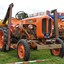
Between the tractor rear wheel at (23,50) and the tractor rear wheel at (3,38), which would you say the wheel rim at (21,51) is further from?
the tractor rear wheel at (3,38)

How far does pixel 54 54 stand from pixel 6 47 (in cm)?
200

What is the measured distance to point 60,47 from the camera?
990 cm

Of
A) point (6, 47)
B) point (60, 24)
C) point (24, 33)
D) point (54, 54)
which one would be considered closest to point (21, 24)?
point (24, 33)

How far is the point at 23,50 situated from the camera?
9430 mm

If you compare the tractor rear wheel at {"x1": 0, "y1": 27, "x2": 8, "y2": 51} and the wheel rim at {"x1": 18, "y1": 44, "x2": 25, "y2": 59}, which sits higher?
the tractor rear wheel at {"x1": 0, "y1": 27, "x2": 8, "y2": 51}

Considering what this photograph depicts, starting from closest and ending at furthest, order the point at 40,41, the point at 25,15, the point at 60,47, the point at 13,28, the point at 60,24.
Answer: the point at 60,47 → the point at 40,41 → the point at 13,28 → the point at 25,15 → the point at 60,24

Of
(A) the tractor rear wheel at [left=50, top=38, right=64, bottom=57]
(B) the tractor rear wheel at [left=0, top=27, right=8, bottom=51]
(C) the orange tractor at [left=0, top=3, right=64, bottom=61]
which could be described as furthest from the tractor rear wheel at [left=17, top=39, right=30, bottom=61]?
(A) the tractor rear wheel at [left=50, top=38, right=64, bottom=57]

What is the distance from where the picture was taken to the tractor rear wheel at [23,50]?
9133mm

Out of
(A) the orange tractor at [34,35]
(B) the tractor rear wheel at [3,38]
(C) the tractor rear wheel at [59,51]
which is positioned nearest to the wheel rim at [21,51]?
(A) the orange tractor at [34,35]

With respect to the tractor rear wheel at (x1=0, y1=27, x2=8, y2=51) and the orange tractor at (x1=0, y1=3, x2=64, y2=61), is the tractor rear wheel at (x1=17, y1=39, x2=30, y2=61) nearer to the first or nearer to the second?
the orange tractor at (x1=0, y1=3, x2=64, y2=61)

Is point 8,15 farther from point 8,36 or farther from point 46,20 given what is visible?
point 46,20

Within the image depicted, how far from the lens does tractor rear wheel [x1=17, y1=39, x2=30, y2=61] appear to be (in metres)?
9.13

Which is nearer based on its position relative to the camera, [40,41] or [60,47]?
[60,47]

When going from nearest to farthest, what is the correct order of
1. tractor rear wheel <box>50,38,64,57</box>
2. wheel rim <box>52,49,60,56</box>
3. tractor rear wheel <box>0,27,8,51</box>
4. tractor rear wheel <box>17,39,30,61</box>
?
1. tractor rear wheel <box>17,39,30,61</box>
2. tractor rear wheel <box>50,38,64,57</box>
3. wheel rim <box>52,49,60,56</box>
4. tractor rear wheel <box>0,27,8,51</box>
